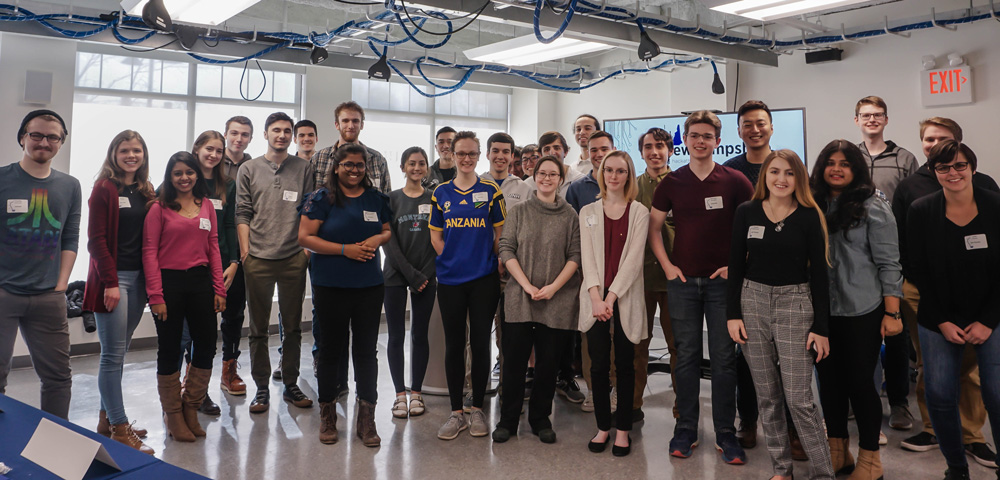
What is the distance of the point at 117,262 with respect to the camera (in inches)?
116

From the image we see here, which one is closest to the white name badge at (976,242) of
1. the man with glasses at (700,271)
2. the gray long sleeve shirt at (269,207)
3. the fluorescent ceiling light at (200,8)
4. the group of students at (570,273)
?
the group of students at (570,273)

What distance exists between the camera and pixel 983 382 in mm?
2424

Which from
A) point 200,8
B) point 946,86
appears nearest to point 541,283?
point 200,8

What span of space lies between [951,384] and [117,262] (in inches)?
139

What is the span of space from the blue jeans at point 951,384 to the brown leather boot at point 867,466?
25 centimetres

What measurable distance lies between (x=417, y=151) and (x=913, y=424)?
9.95 feet

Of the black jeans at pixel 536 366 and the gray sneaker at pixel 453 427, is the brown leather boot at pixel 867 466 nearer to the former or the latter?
the black jeans at pixel 536 366

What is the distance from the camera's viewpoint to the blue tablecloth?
128 centimetres

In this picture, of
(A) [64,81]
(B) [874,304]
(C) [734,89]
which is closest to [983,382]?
(B) [874,304]

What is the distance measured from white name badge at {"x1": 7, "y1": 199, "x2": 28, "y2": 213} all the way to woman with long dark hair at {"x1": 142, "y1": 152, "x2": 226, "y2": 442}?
0.46m

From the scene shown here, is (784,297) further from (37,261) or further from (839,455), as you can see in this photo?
(37,261)

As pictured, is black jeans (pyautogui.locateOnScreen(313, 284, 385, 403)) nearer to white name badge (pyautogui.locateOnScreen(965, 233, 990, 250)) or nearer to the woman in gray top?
the woman in gray top

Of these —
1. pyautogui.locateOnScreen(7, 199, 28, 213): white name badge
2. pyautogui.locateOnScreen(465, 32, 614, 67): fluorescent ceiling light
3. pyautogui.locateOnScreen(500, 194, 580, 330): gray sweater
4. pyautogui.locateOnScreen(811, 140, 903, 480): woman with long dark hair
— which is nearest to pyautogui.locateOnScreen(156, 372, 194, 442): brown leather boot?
pyautogui.locateOnScreen(7, 199, 28, 213): white name badge

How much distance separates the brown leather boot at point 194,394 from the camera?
3121 millimetres
